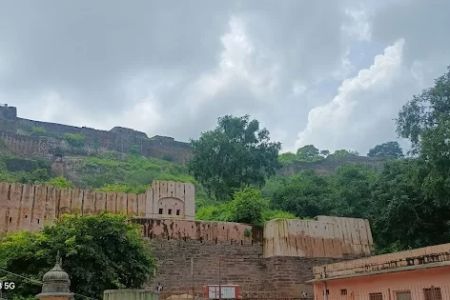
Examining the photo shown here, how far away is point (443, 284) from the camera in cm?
1076

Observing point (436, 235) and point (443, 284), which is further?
point (436, 235)

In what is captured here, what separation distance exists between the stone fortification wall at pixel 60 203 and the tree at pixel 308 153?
3445cm

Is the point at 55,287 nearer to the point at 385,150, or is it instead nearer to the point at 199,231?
the point at 199,231

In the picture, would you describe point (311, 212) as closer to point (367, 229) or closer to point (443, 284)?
point (367, 229)

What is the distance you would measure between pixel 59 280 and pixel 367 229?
13.7m

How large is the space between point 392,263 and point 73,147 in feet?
118

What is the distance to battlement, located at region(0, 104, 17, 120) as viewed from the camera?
4366 centimetres

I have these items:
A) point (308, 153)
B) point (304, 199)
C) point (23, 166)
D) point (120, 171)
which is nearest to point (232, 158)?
point (304, 199)

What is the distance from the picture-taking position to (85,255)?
10.6m

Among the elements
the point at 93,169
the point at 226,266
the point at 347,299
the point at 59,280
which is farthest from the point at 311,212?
the point at 93,169

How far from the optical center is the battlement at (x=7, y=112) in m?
43.7

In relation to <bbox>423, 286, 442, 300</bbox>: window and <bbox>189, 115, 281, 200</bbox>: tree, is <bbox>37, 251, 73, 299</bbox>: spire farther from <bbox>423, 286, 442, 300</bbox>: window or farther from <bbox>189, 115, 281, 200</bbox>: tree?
<bbox>189, 115, 281, 200</bbox>: tree

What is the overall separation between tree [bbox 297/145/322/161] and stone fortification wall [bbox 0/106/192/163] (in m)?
12.2

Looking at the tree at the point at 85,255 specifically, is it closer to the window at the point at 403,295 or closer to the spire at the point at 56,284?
the spire at the point at 56,284
